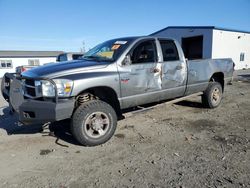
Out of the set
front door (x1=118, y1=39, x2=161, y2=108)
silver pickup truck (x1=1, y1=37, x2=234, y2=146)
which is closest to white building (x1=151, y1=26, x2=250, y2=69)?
silver pickup truck (x1=1, y1=37, x2=234, y2=146)

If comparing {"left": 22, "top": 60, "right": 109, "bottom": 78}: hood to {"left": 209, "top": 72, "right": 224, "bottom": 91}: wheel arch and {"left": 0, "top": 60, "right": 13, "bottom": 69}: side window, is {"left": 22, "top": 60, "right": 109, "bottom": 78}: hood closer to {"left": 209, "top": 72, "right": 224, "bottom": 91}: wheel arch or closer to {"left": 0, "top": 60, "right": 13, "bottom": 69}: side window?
{"left": 209, "top": 72, "right": 224, "bottom": 91}: wheel arch

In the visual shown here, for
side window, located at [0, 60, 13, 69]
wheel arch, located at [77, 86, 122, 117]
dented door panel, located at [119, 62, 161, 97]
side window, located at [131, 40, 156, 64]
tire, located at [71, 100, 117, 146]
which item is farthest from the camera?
side window, located at [0, 60, 13, 69]

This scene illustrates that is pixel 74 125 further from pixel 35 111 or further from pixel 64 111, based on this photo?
pixel 35 111

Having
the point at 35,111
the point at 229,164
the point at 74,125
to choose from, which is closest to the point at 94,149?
the point at 74,125

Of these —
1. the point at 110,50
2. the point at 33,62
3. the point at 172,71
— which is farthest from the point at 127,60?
the point at 33,62

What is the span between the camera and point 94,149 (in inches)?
162

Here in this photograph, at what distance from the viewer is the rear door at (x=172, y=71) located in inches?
207

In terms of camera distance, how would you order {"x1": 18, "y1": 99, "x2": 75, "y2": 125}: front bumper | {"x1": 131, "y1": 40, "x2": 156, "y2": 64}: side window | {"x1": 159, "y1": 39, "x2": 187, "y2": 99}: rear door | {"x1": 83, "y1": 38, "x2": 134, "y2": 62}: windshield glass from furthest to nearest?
1. {"x1": 159, "y1": 39, "x2": 187, "y2": 99}: rear door
2. {"x1": 131, "y1": 40, "x2": 156, "y2": 64}: side window
3. {"x1": 83, "y1": 38, "x2": 134, "y2": 62}: windshield glass
4. {"x1": 18, "y1": 99, "x2": 75, "y2": 125}: front bumper

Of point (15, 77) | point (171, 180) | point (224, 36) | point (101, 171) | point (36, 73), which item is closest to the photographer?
point (171, 180)

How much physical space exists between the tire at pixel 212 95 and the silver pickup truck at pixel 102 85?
70 cm

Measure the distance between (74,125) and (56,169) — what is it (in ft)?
2.75

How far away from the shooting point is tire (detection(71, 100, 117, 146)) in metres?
4.03

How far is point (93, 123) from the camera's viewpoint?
14.0ft

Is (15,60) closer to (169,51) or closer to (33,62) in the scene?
(33,62)
